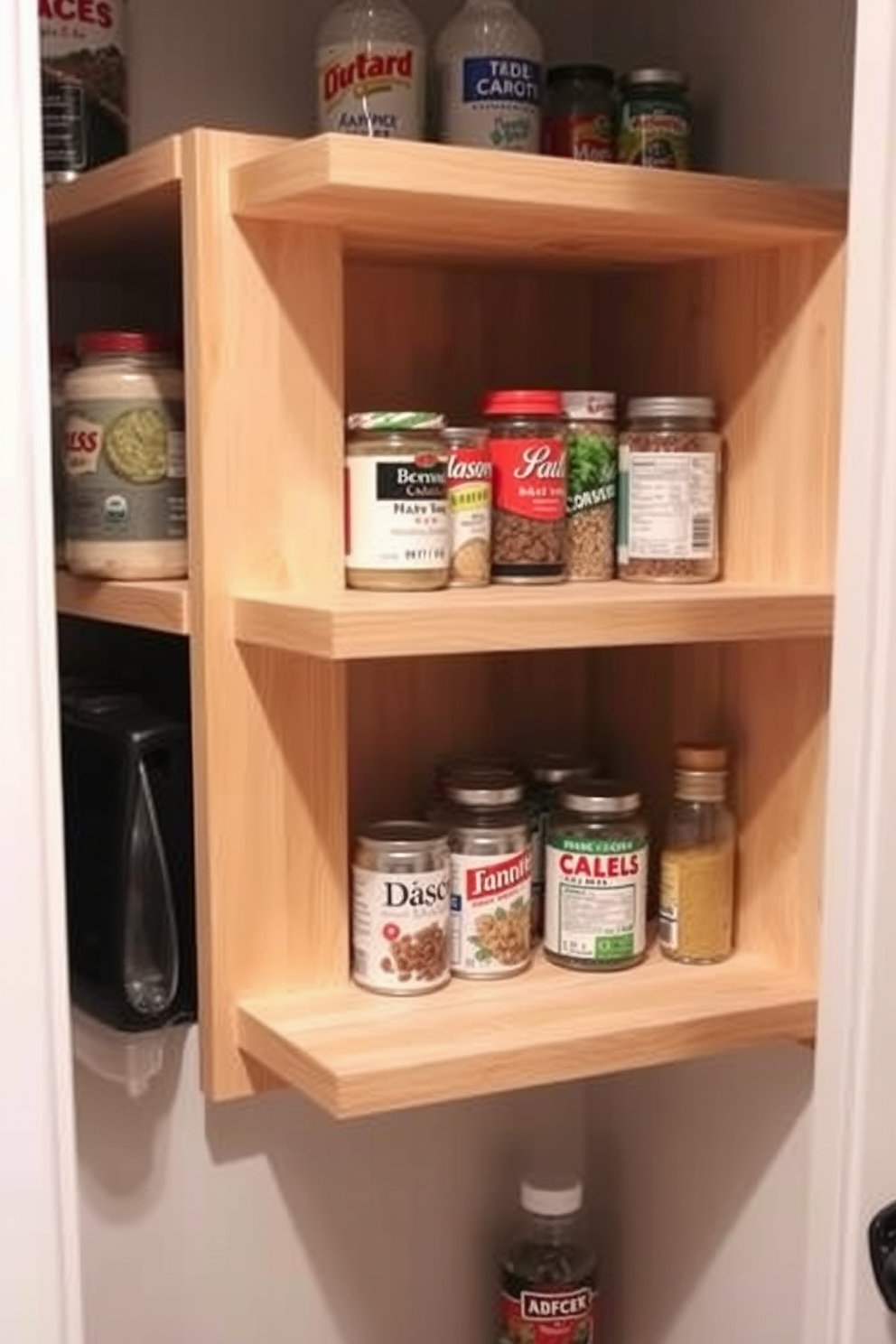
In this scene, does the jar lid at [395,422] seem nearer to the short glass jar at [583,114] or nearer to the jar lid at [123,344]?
the jar lid at [123,344]

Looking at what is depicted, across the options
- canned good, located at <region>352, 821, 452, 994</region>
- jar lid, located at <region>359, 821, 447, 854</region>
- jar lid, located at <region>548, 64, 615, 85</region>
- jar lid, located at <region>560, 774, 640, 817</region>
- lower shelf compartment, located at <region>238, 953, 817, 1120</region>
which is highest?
jar lid, located at <region>548, 64, 615, 85</region>

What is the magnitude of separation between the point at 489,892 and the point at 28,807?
488 mm

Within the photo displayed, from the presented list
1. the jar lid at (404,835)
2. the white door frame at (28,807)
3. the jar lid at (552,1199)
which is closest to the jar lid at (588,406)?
the jar lid at (404,835)

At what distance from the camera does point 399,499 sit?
111 centimetres

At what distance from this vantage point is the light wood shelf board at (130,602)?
113 centimetres

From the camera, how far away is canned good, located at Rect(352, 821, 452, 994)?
117 centimetres

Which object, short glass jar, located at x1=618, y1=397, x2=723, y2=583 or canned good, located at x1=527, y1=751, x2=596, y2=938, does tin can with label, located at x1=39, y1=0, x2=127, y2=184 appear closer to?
short glass jar, located at x1=618, y1=397, x2=723, y2=583

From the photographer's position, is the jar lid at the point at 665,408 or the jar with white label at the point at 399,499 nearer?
the jar with white label at the point at 399,499

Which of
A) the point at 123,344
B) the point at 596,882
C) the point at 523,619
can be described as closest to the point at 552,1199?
→ the point at 596,882

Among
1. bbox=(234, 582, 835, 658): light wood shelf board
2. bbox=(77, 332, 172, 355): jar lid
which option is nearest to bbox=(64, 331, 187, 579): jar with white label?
bbox=(77, 332, 172, 355): jar lid

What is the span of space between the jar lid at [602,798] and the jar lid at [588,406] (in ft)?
0.95

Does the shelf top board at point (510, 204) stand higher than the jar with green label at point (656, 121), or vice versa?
the jar with green label at point (656, 121)

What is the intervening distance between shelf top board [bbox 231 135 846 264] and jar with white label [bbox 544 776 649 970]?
1.41 feet

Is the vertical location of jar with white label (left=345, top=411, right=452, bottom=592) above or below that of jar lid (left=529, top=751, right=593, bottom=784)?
above
